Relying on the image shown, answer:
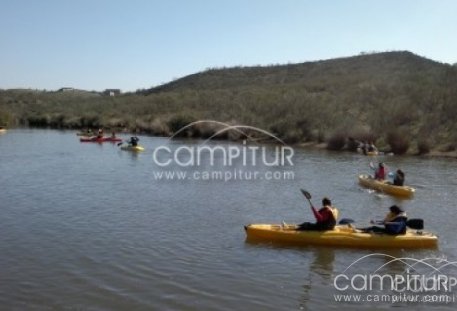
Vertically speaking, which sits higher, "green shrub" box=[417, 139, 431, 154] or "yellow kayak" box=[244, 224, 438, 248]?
"green shrub" box=[417, 139, 431, 154]

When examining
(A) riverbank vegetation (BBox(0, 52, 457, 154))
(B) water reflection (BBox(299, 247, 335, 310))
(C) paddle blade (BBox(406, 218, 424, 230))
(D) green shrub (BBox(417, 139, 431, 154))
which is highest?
(A) riverbank vegetation (BBox(0, 52, 457, 154))

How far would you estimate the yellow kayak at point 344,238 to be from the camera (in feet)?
42.6

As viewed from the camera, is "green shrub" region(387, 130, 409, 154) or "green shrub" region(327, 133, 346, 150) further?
"green shrub" region(327, 133, 346, 150)

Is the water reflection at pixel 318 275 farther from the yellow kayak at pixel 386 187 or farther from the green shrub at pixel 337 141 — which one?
the green shrub at pixel 337 141

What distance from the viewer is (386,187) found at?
20.6m

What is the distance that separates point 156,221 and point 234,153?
62.7 ft

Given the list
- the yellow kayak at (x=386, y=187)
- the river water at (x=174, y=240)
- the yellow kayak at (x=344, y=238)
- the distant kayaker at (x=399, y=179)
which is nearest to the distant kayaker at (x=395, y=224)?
the yellow kayak at (x=344, y=238)

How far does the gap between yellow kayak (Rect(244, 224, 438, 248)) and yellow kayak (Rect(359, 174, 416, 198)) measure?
6.75m

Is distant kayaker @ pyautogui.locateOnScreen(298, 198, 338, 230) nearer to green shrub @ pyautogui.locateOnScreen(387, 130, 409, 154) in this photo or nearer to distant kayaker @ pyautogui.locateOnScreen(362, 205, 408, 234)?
distant kayaker @ pyautogui.locateOnScreen(362, 205, 408, 234)

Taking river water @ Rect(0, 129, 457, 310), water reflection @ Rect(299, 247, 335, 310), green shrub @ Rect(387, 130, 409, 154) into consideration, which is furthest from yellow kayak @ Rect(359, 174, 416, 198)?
green shrub @ Rect(387, 130, 409, 154)

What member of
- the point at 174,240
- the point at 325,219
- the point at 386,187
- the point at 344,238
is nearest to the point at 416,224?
the point at 344,238

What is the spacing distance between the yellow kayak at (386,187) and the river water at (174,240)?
1.47ft

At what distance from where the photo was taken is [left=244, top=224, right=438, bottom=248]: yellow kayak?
1299 cm

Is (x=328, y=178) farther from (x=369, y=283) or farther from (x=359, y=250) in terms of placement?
(x=369, y=283)
